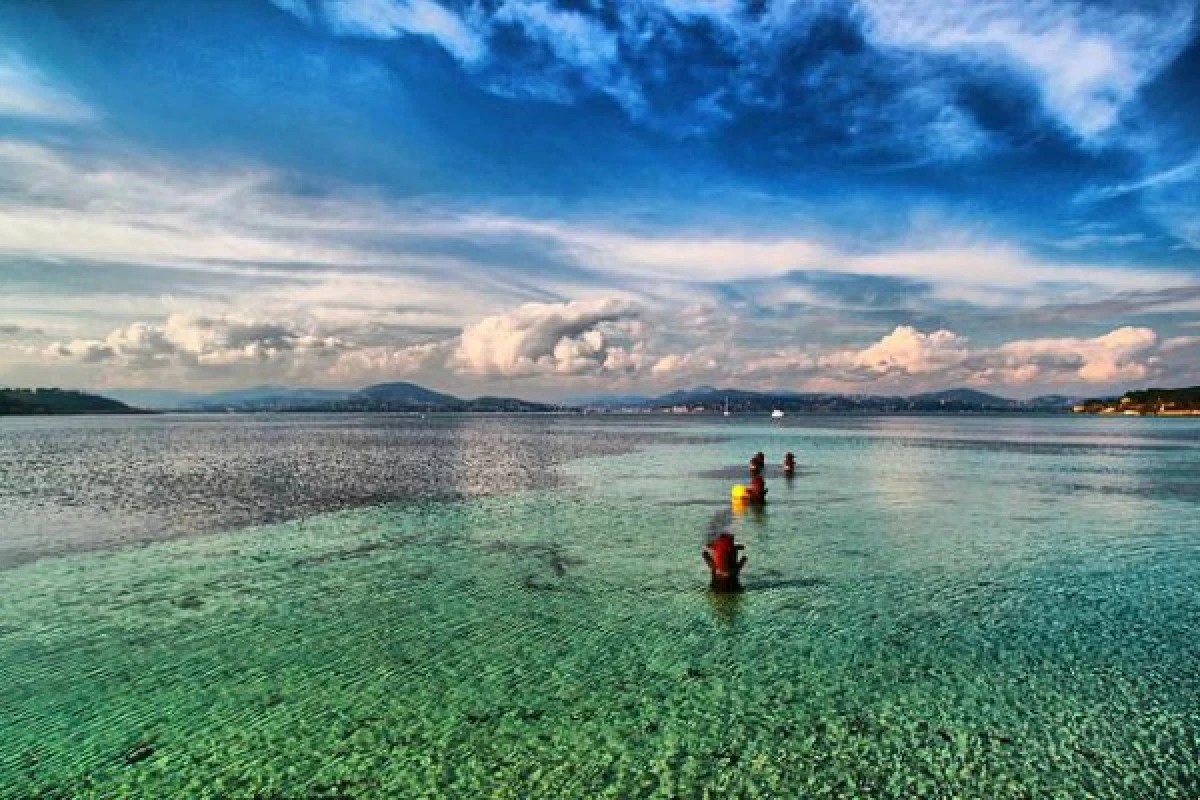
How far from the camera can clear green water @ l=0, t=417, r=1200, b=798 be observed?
11.8m

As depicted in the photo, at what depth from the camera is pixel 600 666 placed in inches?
648

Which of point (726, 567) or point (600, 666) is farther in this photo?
point (726, 567)

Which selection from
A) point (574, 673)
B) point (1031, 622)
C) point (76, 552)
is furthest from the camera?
point (76, 552)

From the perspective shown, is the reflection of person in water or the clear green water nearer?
the clear green water

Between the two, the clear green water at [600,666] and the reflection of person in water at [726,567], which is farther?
the reflection of person in water at [726,567]

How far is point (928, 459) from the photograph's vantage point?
79250mm

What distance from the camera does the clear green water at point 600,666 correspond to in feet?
38.8

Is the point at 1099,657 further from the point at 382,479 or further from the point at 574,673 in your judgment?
the point at 382,479

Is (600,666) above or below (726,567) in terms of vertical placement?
Answer: below

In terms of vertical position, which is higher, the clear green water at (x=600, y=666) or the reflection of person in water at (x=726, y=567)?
the reflection of person in water at (x=726, y=567)

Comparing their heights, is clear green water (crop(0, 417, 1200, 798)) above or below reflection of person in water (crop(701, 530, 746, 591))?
below

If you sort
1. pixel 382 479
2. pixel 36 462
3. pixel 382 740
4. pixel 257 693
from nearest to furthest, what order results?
pixel 382 740
pixel 257 693
pixel 382 479
pixel 36 462

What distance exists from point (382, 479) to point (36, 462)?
155 feet

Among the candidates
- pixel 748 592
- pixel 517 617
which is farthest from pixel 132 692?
pixel 748 592
